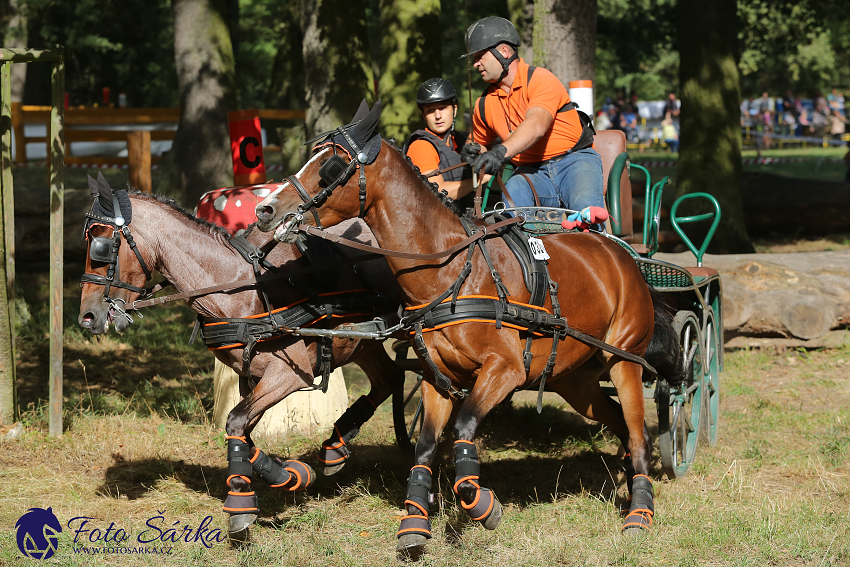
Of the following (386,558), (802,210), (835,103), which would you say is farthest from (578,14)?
(835,103)

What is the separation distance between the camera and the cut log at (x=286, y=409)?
659cm

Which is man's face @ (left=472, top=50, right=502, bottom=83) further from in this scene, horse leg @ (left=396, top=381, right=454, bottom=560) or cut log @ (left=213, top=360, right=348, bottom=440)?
cut log @ (left=213, top=360, right=348, bottom=440)

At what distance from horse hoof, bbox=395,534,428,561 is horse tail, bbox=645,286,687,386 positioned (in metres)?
1.98

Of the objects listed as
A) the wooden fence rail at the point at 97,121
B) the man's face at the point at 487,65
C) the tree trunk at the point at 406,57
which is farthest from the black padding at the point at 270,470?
the wooden fence rail at the point at 97,121

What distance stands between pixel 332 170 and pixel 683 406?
3.36m

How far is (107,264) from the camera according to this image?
180 inches

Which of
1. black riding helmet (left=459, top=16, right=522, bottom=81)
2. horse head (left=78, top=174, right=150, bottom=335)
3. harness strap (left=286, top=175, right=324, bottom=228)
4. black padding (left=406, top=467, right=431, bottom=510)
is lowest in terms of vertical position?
black padding (left=406, top=467, right=431, bottom=510)

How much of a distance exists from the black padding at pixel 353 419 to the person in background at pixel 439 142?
1.54 meters

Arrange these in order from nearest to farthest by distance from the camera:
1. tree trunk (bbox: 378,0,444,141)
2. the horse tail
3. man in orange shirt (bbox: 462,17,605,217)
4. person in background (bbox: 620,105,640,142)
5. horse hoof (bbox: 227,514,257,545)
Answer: horse hoof (bbox: 227,514,257,545), man in orange shirt (bbox: 462,17,605,217), the horse tail, tree trunk (bbox: 378,0,444,141), person in background (bbox: 620,105,640,142)

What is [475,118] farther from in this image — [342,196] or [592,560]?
[592,560]

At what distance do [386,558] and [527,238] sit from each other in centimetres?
184

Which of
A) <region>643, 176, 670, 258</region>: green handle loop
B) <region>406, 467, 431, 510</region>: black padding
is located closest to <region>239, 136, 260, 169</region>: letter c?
<region>643, 176, 670, 258</region>: green handle loop

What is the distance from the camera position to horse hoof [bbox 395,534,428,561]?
4.08 metres

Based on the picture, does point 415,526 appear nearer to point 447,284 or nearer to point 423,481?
point 423,481
